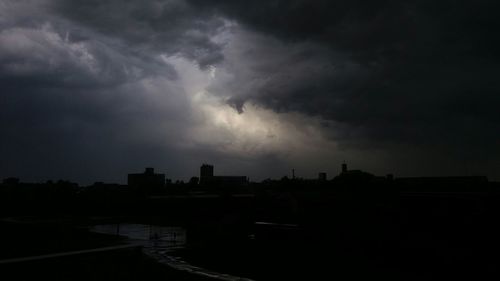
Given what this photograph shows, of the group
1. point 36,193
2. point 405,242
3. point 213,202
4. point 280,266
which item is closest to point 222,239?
point 280,266

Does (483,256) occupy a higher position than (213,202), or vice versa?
(213,202)

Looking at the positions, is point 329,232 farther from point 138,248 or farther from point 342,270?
point 138,248

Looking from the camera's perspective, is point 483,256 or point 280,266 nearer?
point 280,266

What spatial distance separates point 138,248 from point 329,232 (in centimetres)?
1134

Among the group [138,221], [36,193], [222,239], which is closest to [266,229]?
[222,239]

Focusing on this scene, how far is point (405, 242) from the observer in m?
25.3

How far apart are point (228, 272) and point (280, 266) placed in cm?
292

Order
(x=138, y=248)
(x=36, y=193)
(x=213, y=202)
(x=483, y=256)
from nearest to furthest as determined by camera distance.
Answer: (x=483, y=256), (x=138, y=248), (x=213, y=202), (x=36, y=193)

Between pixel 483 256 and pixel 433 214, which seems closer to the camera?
Answer: pixel 483 256

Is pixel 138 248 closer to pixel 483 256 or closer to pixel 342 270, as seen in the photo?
pixel 342 270

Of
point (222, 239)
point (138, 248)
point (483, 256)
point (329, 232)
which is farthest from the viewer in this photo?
point (222, 239)

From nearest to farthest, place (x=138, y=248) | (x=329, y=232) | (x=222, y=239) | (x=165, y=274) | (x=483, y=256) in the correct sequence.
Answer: (x=165, y=274) < (x=483, y=256) < (x=138, y=248) < (x=329, y=232) < (x=222, y=239)

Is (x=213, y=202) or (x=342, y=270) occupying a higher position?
(x=213, y=202)

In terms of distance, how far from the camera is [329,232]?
27688mm
